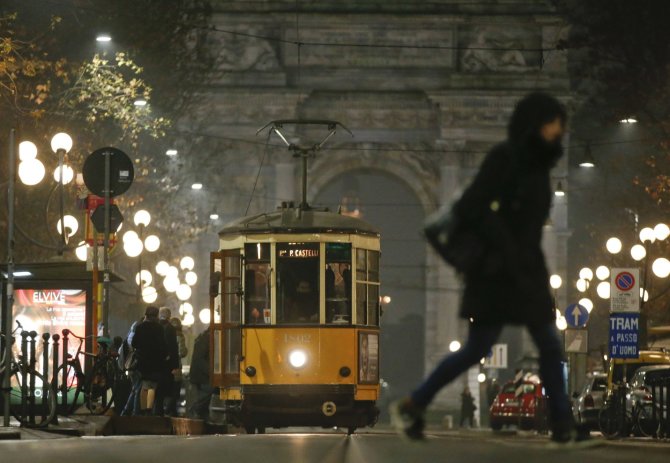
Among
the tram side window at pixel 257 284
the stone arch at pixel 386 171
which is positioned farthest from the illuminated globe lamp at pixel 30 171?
the stone arch at pixel 386 171

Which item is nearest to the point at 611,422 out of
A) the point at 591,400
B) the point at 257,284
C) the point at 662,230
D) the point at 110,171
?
the point at 591,400

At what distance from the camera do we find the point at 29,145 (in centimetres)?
2592

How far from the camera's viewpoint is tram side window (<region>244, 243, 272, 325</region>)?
24.5 metres

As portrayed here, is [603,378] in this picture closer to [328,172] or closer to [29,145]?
[29,145]

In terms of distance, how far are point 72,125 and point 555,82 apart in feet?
132

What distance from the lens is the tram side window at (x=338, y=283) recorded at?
24.6 m

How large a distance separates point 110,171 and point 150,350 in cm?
250

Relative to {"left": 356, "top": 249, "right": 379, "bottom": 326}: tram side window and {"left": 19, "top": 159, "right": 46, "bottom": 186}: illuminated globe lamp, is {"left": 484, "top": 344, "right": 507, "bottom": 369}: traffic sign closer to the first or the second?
{"left": 356, "top": 249, "right": 379, "bottom": 326}: tram side window

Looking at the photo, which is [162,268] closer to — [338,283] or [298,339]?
[338,283]

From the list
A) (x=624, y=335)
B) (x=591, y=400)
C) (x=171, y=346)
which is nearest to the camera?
(x=171, y=346)

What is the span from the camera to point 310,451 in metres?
11.6

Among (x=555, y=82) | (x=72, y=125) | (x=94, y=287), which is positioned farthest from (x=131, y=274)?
(x=94, y=287)

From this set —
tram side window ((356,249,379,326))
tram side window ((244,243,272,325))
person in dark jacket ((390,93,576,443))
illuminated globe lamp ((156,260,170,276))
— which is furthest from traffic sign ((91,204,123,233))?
illuminated globe lamp ((156,260,170,276))

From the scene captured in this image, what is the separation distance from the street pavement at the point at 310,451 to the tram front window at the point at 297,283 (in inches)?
451
